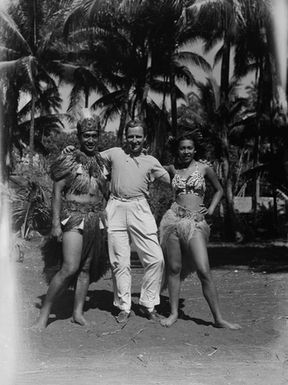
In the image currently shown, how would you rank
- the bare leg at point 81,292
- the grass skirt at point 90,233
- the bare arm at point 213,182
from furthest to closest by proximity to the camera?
the bare arm at point 213,182 → the bare leg at point 81,292 → the grass skirt at point 90,233

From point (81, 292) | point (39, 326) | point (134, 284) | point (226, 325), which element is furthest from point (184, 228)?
point (134, 284)

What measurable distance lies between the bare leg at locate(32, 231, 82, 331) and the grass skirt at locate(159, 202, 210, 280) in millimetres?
820

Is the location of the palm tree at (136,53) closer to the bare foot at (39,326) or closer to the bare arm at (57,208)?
the bare arm at (57,208)

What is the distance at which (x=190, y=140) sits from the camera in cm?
540

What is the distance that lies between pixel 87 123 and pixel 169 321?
1926mm

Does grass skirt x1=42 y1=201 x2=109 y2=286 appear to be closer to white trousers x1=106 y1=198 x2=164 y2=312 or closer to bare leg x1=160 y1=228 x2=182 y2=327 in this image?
white trousers x1=106 y1=198 x2=164 y2=312

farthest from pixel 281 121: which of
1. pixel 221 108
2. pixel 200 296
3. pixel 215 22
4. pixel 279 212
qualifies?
pixel 200 296

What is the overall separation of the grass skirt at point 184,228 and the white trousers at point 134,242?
0.35 feet

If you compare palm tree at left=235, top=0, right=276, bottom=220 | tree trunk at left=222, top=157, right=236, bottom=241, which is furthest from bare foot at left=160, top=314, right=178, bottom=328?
tree trunk at left=222, top=157, right=236, bottom=241

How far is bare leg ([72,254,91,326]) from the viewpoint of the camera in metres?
5.34

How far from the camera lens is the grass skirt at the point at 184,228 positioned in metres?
5.29

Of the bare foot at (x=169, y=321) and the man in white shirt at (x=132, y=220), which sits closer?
the bare foot at (x=169, y=321)

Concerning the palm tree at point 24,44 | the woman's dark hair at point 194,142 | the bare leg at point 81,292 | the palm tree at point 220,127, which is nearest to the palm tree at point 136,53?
the palm tree at point 220,127

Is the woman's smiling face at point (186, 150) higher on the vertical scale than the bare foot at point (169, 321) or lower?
higher
